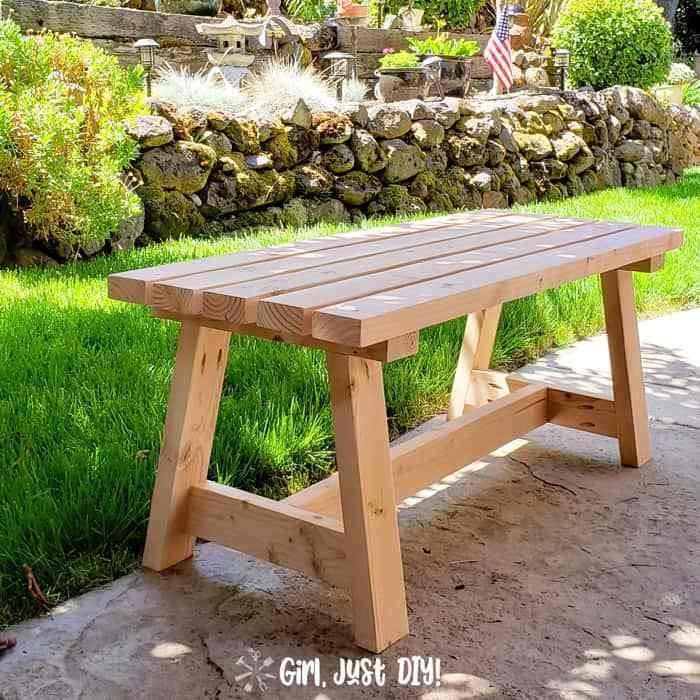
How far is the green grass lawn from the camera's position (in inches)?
90.8

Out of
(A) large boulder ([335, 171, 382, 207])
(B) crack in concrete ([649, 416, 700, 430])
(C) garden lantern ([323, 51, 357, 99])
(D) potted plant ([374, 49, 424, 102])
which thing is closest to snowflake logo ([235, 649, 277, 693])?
(B) crack in concrete ([649, 416, 700, 430])

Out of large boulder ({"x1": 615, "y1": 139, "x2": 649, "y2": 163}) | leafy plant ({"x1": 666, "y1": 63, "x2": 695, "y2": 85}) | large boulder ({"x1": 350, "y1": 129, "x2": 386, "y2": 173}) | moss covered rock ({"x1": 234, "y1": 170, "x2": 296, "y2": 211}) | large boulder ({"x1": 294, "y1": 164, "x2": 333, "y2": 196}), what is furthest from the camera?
leafy plant ({"x1": 666, "y1": 63, "x2": 695, "y2": 85})

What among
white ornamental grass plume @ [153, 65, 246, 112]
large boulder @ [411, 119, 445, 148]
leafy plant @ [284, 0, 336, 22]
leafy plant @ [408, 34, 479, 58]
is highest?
leafy plant @ [284, 0, 336, 22]

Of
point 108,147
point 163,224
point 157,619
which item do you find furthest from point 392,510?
point 163,224

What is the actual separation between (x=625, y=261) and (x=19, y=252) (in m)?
3.82

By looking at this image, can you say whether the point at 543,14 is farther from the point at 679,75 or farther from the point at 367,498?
the point at 367,498

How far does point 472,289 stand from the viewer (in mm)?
1977

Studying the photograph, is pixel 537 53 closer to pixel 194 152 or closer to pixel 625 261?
pixel 194 152

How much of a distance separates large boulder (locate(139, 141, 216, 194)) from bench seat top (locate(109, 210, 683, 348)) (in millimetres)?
3363

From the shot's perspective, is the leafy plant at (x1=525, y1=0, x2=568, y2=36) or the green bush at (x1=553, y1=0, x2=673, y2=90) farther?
the leafy plant at (x1=525, y1=0, x2=568, y2=36)

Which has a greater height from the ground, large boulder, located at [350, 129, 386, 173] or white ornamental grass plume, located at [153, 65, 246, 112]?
white ornamental grass plume, located at [153, 65, 246, 112]

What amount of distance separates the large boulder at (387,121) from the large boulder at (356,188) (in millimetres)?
352

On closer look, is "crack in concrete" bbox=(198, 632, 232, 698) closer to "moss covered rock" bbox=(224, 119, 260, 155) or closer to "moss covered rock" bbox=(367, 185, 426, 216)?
"moss covered rock" bbox=(224, 119, 260, 155)

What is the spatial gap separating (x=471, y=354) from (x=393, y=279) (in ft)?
3.79
